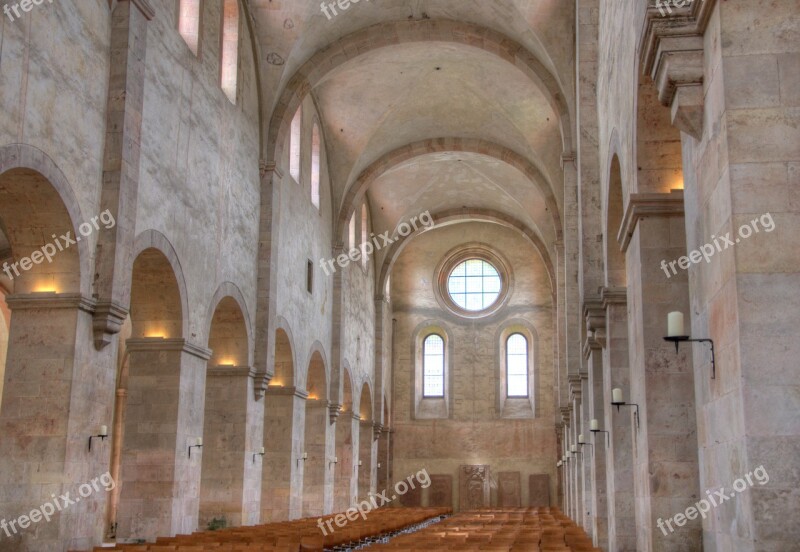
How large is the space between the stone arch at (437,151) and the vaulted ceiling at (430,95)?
37mm

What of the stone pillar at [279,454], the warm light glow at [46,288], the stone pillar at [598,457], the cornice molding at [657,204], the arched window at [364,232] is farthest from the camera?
the arched window at [364,232]

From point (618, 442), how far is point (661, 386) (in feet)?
11.7

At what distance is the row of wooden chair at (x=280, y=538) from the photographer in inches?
449

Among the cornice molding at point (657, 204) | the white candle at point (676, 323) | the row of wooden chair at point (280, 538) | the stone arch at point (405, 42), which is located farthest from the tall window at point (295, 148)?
the white candle at point (676, 323)

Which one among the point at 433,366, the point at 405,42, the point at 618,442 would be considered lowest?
the point at 618,442

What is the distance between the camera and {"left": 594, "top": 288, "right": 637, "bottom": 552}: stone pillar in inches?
491

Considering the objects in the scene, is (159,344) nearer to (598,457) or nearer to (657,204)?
(598,457)

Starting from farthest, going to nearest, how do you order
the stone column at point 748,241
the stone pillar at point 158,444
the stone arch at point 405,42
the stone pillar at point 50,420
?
the stone arch at point 405,42
the stone pillar at point 158,444
the stone pillar at point 50,420
the stone column at point 748,241

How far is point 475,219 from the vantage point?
40.4m

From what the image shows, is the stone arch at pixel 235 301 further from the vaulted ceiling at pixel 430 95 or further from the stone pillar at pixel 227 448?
the vaulted ceiling at pixel 430 95

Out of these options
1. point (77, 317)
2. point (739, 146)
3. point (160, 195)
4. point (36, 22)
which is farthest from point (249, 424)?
point (739, 146)

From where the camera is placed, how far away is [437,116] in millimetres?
30344

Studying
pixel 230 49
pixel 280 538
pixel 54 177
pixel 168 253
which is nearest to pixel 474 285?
pixel 230 49

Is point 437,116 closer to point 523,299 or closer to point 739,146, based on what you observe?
point 523,299
